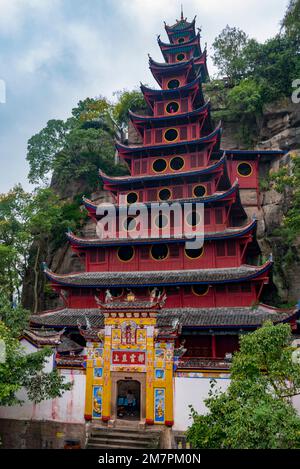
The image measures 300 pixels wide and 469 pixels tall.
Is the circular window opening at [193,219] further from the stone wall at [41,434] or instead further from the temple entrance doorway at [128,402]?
the stone wall at [41,434]

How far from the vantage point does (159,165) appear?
27.6 meters

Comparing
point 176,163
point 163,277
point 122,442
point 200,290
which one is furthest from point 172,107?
point 122,442

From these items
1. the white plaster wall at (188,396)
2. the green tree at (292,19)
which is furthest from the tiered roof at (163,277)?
the green tree at (292,19)

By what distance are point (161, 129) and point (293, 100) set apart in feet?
39.1

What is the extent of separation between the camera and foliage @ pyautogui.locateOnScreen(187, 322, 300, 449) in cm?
852

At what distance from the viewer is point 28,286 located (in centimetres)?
3394

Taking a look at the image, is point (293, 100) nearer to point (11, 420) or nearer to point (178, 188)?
point (178, 188)

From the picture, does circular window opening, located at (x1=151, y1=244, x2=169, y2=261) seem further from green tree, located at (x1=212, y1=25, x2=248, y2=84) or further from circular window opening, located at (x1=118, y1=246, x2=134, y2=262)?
green tree, located at (x1=212, y1=25, x2=248, y2=84)

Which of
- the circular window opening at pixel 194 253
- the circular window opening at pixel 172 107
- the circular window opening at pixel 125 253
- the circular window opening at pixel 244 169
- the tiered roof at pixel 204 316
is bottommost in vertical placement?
the tiered roof at pixel 204 316

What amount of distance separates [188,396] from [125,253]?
1181cm

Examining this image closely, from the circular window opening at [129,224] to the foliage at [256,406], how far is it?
609 inches

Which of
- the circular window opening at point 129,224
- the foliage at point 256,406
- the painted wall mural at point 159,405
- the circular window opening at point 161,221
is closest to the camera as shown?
the foliage at point 256,406

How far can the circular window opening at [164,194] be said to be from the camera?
26394 mm

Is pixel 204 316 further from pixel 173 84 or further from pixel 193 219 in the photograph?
pixel 173 84
